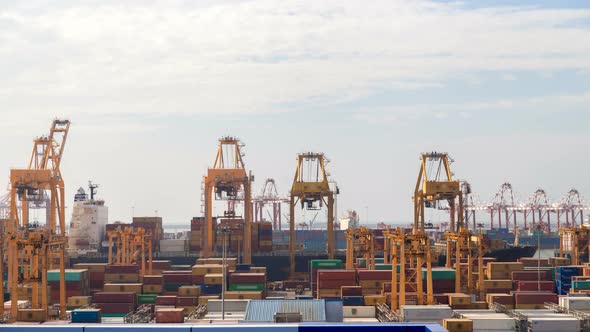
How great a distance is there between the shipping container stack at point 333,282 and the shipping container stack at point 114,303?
15.0 m

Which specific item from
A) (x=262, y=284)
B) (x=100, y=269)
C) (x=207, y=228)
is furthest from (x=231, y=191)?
(x=262, y=284)

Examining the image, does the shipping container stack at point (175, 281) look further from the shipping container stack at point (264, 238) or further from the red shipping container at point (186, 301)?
the shipping container stack at point (264, 238)

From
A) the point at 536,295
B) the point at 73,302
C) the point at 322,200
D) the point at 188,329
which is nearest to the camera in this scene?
the point at 188,329

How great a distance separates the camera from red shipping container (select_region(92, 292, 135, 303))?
220ft

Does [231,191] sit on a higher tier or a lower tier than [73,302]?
higher

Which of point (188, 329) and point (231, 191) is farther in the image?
point (231, 191)

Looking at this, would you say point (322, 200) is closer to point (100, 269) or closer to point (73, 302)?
point (100, 269)

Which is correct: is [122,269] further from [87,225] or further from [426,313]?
[87,225]

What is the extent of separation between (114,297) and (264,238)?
183ft

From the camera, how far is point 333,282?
241 ft

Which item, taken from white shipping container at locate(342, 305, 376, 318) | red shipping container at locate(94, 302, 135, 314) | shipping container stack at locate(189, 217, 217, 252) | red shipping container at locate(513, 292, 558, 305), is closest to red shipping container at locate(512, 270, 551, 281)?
red shipping container at locate(513, 292, 558, 305)

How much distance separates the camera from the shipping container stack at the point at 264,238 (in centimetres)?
12106

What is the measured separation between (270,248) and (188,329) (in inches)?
3734

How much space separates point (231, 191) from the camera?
107062 millimetres
